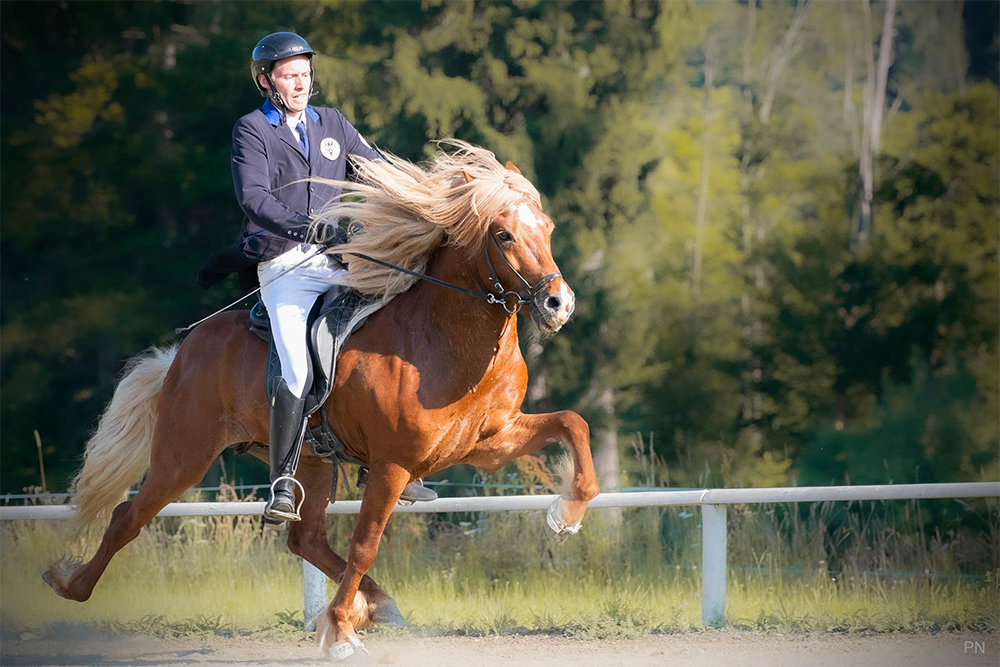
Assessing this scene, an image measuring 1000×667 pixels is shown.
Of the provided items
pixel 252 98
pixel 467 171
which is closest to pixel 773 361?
pixel 252 98

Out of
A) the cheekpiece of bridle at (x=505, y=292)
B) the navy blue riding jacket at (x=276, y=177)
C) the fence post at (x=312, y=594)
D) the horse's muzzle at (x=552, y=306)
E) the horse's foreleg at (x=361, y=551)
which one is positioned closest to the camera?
the horse's muzzle at (x=552, y=306)

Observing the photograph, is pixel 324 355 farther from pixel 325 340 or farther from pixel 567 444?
pixel 567 444

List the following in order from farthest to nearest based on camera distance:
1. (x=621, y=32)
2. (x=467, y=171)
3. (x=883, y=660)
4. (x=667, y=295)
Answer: (x=667, y=295) → (x=621, y=32) → (x=883, y=660) → (x=467, y=171)

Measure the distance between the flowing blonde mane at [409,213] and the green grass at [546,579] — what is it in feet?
8.22

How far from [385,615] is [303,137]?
2.53m

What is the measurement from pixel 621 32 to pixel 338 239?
1231 cm

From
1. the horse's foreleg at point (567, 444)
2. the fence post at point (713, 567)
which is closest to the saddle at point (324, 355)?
the horse's foreleg at point (567, 444)

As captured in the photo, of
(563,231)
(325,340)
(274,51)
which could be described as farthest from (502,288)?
(563,231)

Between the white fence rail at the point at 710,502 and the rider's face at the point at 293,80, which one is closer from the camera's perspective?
the rider's face at the point at 293,80

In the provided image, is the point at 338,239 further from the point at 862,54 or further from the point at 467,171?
the point at 862,54

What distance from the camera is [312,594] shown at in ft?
22.9

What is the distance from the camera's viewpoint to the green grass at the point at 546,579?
673 cm

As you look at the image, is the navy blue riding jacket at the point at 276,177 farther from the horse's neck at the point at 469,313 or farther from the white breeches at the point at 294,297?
the horse's neck at the point at 469,313

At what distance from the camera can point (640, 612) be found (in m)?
6.77
